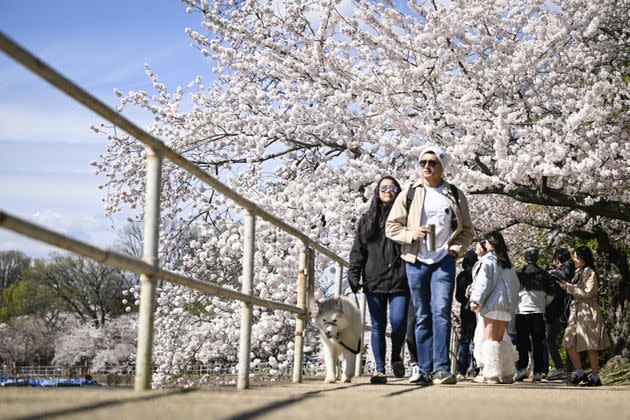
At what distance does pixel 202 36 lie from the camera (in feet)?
48.4

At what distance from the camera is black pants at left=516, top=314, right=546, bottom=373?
37.5 ft

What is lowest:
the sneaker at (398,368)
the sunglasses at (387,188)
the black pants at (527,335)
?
the sneaker at (398,368)

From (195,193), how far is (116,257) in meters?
11.7

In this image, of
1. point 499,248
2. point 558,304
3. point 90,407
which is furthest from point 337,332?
point 558,304

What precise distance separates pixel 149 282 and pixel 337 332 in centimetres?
358

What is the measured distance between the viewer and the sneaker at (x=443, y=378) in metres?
7.38

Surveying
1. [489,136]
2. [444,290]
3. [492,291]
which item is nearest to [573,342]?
[492,291]

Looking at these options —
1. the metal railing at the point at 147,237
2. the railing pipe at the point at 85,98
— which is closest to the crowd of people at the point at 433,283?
the metal railing at the point at 147,237

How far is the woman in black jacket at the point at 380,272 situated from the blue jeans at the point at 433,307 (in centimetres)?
52

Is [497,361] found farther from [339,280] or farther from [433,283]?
[433,283]

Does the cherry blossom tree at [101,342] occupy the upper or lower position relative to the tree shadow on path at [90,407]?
upper

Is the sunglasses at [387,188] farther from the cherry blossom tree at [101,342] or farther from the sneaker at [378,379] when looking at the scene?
the cherry blossom tree at [101,342]

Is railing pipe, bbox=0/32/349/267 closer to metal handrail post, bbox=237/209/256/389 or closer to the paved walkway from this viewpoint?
metal handrail post, bbox=237/209/256/389

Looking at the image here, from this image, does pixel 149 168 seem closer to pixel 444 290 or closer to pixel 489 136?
pixel 444 290
